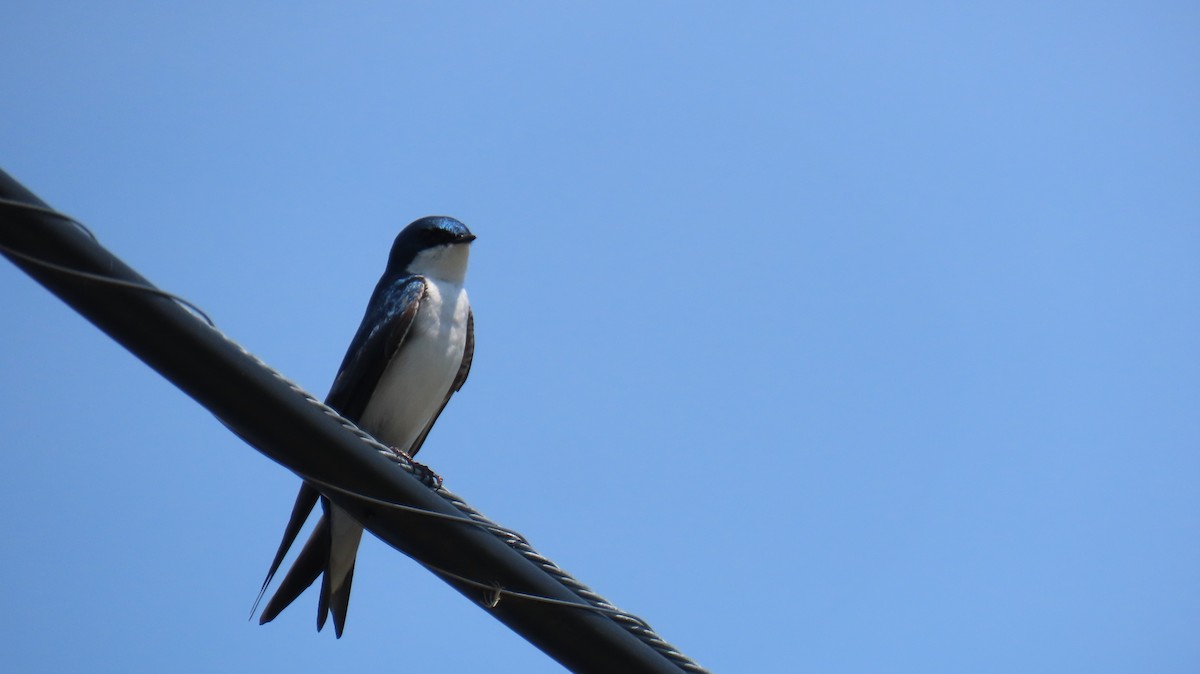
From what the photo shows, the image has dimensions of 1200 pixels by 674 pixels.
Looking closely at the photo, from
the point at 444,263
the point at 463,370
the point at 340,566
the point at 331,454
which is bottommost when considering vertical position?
the point at 331,454

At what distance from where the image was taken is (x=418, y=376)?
17.1 feet

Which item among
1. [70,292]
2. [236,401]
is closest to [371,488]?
[236,401]

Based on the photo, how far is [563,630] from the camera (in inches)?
102

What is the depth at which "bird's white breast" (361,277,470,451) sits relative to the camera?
5.20m

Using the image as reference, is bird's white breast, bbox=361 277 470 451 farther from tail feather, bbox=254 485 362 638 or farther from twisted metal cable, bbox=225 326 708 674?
twisted metal cable, bbox=225 326 708 674

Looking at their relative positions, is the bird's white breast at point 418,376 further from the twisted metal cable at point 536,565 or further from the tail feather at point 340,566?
the twisted metal cable at point 536,565

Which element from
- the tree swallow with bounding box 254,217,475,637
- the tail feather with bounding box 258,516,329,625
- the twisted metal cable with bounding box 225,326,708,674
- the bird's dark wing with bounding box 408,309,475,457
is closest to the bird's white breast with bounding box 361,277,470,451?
the tree swallow with bounding box 254,217,475,637

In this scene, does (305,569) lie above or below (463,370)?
below

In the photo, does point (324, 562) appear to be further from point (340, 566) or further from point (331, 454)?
point (331, 454)

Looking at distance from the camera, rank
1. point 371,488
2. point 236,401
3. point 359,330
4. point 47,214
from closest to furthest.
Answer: point 47,214 < point 236,401 < point 371,488 < point 359,330

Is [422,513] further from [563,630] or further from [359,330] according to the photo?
[359,330]

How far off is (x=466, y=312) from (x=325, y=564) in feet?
5.54

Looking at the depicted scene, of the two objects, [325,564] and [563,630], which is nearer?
[563,630]

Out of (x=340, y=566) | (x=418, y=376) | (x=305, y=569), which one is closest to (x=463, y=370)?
(x=418, y=376)
